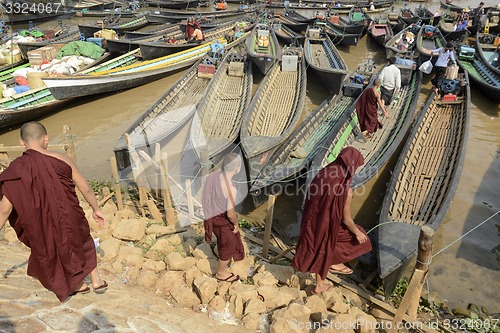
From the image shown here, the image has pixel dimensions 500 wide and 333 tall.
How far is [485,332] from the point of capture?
4191 mm

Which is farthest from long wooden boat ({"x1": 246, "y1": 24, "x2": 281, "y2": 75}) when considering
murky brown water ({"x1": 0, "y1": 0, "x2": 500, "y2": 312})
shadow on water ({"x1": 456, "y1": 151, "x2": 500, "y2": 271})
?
shadow on water ({"x1": 456, "y1": 151, "x2": 500, "y2": 271})

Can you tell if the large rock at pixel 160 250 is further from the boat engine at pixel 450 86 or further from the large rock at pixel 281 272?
the boat engine at pixel 450 86

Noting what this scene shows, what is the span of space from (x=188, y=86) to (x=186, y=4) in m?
21.2

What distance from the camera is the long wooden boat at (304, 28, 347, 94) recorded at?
32.4ft

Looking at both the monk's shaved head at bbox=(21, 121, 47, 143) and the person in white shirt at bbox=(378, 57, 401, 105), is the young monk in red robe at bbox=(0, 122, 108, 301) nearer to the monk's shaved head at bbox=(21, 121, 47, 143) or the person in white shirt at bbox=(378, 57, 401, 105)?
the monk's shaved head at bbox=(21, 121, 47, 143)

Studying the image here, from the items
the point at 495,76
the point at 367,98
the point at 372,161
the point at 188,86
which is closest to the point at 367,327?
the point at 372,161

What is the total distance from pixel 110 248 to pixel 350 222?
2958 mm

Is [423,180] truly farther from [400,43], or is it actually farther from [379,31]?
[379,31]

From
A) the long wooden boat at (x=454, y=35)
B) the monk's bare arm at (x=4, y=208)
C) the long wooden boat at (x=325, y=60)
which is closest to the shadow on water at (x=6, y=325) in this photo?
the monk's bare arm at (x=4, y=208)

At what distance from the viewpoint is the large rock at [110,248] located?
4328 millimetres

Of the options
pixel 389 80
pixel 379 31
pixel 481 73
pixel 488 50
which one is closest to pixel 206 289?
pixel 389 80

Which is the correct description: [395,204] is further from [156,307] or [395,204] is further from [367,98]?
[156,307]

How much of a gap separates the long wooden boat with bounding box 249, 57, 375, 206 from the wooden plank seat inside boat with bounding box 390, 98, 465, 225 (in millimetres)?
1767

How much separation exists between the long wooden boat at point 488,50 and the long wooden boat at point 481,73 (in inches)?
18.0
